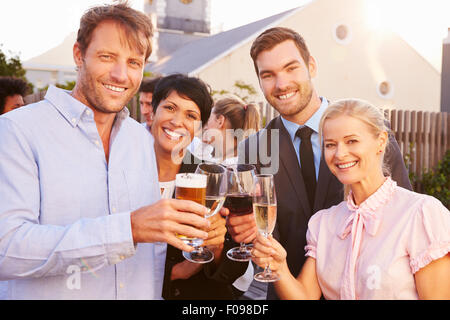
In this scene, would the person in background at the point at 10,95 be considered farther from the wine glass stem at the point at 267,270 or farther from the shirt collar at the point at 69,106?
the wine glass stem at the point at 267,270

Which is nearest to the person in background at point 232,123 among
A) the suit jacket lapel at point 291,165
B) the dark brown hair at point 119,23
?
the suit jacket lapel at point 291,165

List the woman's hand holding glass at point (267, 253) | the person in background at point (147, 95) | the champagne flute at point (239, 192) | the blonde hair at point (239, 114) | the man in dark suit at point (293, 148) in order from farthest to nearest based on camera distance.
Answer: the person in background at point (147, 95) < the blonde hair at point (239, 114) < the man in dark suit at point (293, 148) < the champagne flute at point (239, 192) < the woman's hand holding glass at point (267, 253)

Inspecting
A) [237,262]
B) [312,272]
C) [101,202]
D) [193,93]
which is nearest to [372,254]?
[312,272]

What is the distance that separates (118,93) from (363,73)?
1922cm

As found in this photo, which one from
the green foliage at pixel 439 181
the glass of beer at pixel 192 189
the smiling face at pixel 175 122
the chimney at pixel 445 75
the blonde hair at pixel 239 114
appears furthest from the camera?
the chimney at pixel 445 75

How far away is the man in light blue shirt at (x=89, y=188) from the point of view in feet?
5.38

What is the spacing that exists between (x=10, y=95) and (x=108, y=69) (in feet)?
12.2

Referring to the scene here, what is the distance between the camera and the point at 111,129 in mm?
2246

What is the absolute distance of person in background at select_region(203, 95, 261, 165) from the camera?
5195 millimetres

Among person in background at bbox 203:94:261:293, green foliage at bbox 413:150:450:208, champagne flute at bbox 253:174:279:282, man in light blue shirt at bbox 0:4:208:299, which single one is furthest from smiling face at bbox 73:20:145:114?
green foliage at bbox 413:150:450:208

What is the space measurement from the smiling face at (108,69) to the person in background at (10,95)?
11.7 feet

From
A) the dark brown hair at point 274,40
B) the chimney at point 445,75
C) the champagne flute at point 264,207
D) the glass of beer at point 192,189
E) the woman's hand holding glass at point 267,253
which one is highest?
the chimney at point 445,75

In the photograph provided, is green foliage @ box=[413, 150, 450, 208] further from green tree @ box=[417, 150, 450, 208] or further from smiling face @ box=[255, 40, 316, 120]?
smiling face @ box=[255, 40, 316, 120]

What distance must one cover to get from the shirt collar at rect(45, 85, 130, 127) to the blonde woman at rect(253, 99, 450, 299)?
989 mm
